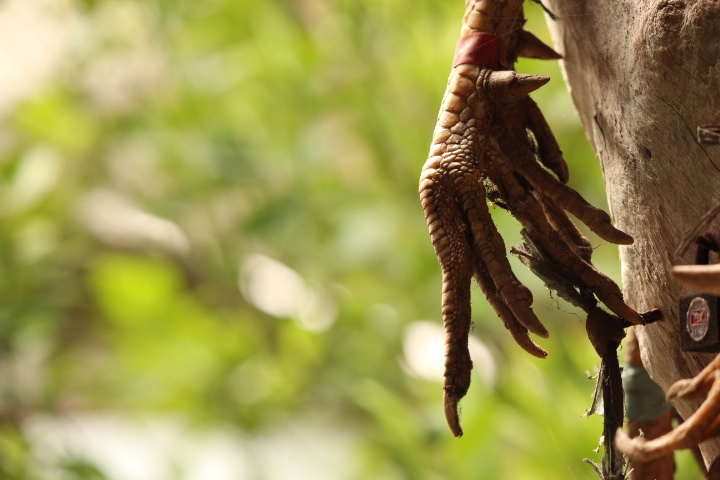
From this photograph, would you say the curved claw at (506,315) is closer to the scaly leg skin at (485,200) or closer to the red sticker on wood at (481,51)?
the scaly leg skin at (485,200)

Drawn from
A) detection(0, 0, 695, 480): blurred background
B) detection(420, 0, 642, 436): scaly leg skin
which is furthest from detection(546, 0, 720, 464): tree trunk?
detection(0, 0, 695, 480): blurred background

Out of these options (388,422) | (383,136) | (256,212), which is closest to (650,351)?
(388,422)

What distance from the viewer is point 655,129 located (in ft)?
1.47

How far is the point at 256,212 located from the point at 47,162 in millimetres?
830

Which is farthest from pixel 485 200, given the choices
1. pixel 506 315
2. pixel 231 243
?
pixel 231 243

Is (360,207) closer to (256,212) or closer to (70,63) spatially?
(256,212)

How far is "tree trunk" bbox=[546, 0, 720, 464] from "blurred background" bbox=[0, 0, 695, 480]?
70cm

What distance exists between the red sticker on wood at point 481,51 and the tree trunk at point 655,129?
0.07m

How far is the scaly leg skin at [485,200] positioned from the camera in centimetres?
42

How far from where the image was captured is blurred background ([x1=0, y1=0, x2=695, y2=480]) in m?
1.73

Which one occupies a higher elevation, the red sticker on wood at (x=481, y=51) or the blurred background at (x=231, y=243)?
the blurred background at (x=231, y=243)

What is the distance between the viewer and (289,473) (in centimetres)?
246

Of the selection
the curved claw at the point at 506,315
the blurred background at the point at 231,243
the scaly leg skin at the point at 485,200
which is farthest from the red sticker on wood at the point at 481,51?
the blurred background at the point at 231,243

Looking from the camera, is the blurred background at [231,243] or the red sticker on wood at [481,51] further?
the blurred background at [231,243]
